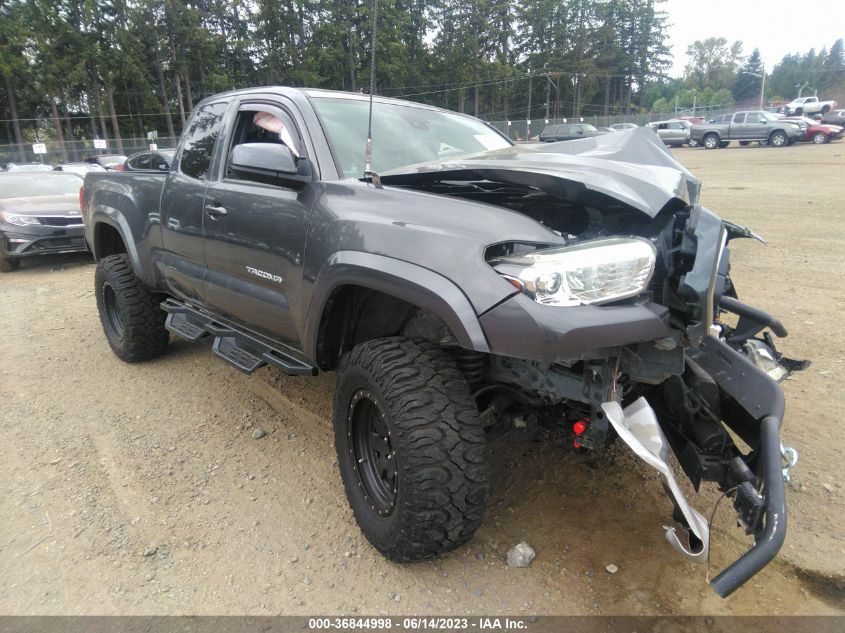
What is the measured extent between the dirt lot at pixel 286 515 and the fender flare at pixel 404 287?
1.04 meters

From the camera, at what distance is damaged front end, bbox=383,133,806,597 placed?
6.14 feet

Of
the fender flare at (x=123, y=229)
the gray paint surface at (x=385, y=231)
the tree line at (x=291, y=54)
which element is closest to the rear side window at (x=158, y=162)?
the fender flare at (x=123, y=229)

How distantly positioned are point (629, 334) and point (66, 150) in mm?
45643

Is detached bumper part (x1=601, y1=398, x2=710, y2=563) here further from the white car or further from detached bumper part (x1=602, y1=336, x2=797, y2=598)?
the white car

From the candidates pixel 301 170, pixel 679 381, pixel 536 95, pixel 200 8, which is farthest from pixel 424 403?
pixel 536 95

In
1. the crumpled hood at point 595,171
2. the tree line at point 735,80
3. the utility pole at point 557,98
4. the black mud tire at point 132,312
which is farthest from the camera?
the tree line at point 735,80

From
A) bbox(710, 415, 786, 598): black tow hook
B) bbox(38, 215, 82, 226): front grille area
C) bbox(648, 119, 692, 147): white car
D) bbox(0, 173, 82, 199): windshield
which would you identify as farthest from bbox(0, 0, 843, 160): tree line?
bbox(710, 415, 786, 598): black tow hook

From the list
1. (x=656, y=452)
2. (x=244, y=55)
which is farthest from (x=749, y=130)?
(x=244, y=55)

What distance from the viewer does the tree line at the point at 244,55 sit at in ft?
152

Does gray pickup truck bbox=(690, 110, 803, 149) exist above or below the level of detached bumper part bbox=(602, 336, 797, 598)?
above

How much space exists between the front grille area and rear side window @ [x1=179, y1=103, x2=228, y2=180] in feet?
20.2

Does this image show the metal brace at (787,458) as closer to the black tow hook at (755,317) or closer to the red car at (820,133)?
the black tow hook at (755,317)

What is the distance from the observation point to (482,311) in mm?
1938

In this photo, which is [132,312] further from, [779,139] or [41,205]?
[779,139]
